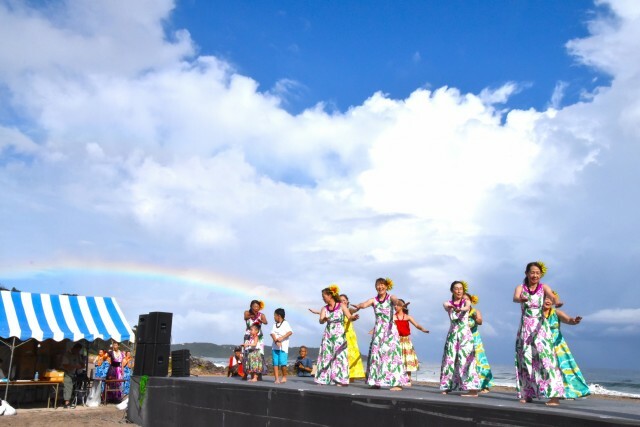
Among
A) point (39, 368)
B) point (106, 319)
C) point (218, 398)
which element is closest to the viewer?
point (218, 398)

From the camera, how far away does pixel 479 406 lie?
6.25 metres

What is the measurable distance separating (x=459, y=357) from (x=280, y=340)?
13.0 feet

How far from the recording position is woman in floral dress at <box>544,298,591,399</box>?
7488 millimetres

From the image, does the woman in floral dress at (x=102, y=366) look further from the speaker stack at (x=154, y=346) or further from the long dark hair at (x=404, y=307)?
the long dark hair at (x=404, y=307)

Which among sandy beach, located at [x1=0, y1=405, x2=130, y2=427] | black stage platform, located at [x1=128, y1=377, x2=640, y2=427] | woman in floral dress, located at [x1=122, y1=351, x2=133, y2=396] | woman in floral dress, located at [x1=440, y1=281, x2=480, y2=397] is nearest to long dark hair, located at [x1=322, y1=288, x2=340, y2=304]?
black stage platform, located at [x1=128, y1=377, x2=640, y2=427]

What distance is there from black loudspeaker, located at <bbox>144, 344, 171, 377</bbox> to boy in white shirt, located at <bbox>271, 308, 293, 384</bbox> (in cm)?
314

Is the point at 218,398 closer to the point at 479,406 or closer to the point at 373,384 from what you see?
the point at 373,384

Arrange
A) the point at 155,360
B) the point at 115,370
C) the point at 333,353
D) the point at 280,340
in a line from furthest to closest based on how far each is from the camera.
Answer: the point at 115,370 < the point at 155,360 < the point at 280,340 < the point at 333,353

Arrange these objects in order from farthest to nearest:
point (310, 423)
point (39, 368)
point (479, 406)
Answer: point (39, 368) < point (310, 423) < point (479, 406)

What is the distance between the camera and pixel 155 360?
13719 millimetres

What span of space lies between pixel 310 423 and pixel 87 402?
39.5ft

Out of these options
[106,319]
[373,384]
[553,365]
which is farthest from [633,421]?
[106,319]

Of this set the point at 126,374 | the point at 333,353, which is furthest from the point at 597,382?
the point at 333,353

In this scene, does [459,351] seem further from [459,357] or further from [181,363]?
[181,363]
